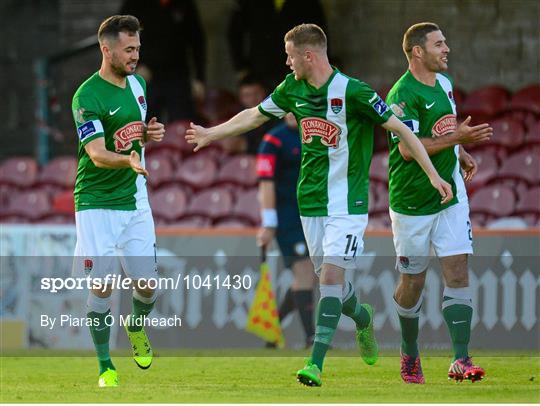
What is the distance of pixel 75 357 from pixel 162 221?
160 inches

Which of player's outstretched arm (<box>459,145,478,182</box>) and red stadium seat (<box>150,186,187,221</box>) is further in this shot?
red stadium seat (<box>150,186,187,221</box>)

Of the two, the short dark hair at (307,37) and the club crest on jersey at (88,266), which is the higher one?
the short dark hair at (307,37)

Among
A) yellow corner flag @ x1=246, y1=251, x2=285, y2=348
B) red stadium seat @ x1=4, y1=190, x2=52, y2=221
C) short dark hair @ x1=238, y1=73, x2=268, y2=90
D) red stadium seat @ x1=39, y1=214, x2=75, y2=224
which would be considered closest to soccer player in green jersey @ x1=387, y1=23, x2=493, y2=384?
yellow corner flag @ x1=246, y1=251, x2=285, y2=348

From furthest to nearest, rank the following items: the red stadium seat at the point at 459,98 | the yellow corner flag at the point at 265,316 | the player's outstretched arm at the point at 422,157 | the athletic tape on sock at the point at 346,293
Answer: the red stadium seat at the point at 459,98 < the yellow corner flag at the point at 265,316 < the athletic tape on sock at the point at 346,293 < the player's outstretched arm at the point at 422,157

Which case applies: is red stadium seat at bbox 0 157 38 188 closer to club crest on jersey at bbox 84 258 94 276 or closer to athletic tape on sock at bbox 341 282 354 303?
club crest on jersey at bbox 84 258 94 276

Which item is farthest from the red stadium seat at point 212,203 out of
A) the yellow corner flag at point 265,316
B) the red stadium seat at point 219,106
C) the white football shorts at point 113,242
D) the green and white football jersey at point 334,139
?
the green and white football jersey at point 334,139

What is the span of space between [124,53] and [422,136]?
206 centimetres

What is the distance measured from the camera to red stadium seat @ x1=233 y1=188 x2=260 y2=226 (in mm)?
15852

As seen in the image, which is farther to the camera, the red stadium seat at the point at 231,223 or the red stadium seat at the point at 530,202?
the red stadium seat at the point at 231,223

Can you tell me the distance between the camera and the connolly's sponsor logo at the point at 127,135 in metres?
9.45

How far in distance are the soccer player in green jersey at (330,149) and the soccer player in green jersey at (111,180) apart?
49 cm

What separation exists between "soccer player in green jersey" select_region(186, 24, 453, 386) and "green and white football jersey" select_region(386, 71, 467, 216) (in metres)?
0.27

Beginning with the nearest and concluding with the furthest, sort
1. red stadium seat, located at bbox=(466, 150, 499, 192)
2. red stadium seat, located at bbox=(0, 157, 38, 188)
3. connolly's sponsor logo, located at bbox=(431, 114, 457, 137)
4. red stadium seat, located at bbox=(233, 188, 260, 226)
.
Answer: connolly's sponsor logo, located at bbox=(431, 114, 457, 137)
red stadium seat, located at bbox=(466, 150, 499, 192)
red stadium seat, located at bbox=(233, 188, 260, 226)
red stadium seat, located at bbox=(0, 157, 38, 188)

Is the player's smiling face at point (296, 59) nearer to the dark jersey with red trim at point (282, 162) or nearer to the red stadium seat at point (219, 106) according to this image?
the dark jersey with red trim at point (282, 162)
